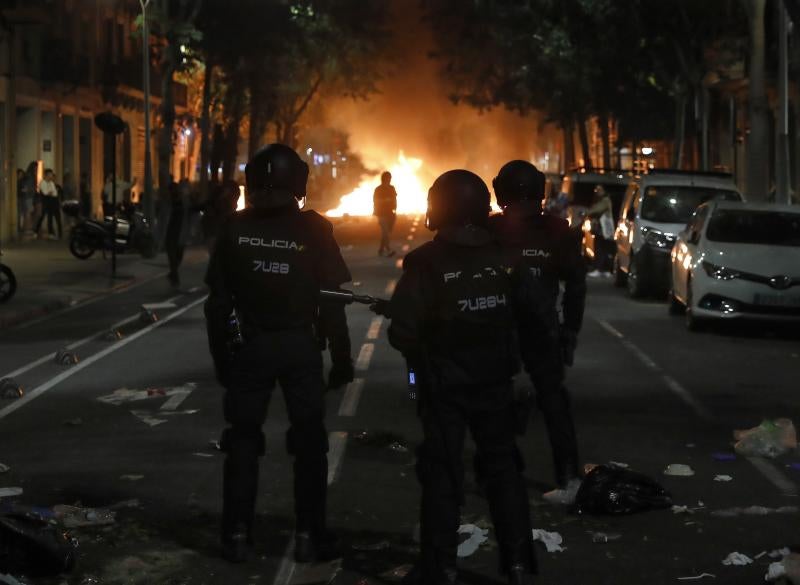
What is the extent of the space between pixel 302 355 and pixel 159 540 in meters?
1.30

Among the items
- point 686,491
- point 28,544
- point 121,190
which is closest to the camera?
point 28,544

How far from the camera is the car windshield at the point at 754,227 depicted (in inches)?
714

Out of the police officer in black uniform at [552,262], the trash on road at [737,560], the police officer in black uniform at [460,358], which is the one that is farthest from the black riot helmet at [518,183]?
the trash on road at [737,560]

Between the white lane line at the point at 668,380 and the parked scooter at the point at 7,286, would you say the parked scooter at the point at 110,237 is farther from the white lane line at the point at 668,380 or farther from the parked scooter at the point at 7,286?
the white lane line at the point at 668,380

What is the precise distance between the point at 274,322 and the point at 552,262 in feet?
7.20

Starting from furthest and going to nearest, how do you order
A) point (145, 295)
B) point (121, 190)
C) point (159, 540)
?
1. point (121, 190)
2. point (145, 295)
3. point (159, 540)

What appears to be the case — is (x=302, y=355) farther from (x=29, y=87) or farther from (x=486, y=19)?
(x=486, y=19)

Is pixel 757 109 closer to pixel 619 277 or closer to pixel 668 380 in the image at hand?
pixel 619 277

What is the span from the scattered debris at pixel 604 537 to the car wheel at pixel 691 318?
10.6 m

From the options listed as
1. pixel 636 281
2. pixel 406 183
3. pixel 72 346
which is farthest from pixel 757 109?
pixel 406 183

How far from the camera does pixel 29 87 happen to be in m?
42.6

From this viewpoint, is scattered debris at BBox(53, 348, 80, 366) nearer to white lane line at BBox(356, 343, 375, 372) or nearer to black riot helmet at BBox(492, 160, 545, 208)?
white lane line at BBox(356, 343, 375, 372)

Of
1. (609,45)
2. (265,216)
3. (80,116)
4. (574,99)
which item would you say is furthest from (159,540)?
(574,99)

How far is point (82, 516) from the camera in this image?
7688 mm
